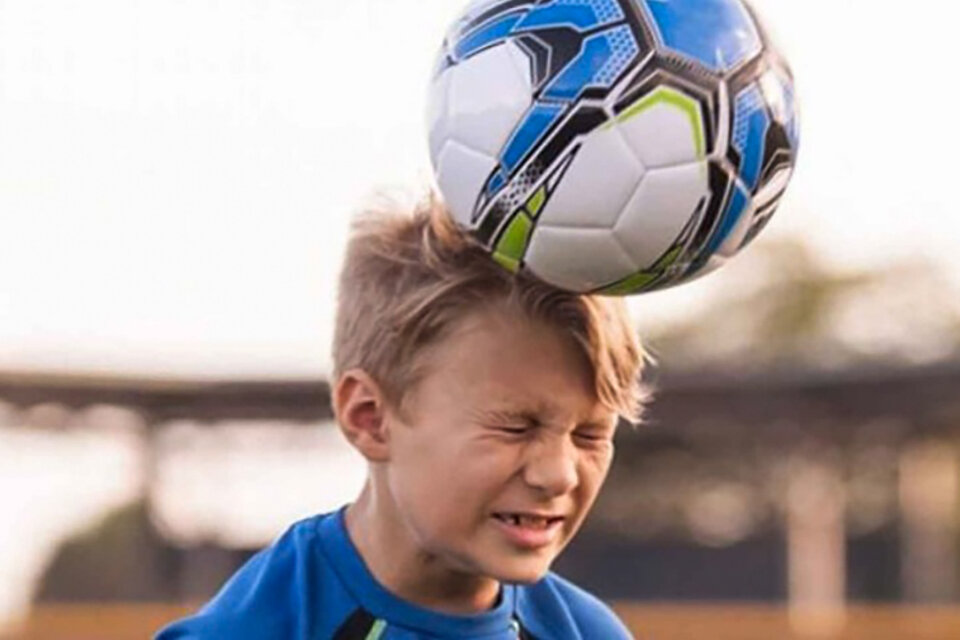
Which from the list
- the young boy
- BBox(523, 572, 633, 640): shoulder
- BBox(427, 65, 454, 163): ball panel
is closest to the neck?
the young boy

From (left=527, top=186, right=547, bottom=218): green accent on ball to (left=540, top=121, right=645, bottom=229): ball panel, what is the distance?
1 cm

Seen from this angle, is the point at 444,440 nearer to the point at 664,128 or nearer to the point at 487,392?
the point at 487,392

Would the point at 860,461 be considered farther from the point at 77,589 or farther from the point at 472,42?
the point at 472,42

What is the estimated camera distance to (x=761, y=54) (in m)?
4.48

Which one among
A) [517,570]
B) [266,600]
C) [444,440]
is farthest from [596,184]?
[266,600]

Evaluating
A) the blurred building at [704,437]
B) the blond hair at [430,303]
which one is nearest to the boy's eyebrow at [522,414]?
the blond hair at [430,303]

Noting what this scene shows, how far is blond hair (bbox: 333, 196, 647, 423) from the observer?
477cm

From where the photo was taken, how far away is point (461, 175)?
446cm

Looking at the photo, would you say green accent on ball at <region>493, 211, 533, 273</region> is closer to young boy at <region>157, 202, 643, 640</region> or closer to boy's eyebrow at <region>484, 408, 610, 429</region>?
young boy at <region>157, 202, 643, 640</region>

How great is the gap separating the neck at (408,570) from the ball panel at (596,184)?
94 cm

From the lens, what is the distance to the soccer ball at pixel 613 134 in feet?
14.2

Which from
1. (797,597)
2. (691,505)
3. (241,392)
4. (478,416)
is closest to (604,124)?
(478,416)

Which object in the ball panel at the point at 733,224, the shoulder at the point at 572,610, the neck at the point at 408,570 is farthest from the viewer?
the shoulder at the point at 572,610

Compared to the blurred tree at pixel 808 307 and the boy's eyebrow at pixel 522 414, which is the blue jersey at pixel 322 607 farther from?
the blurred tree at pixel 808 307
